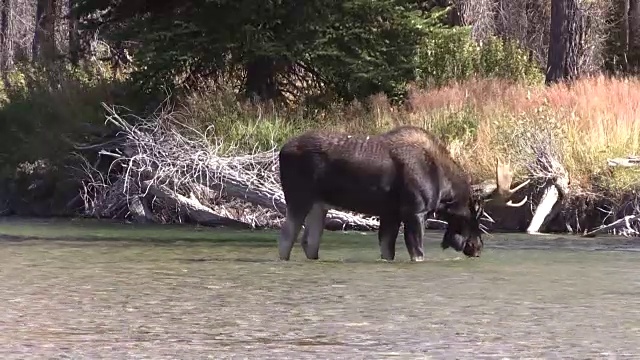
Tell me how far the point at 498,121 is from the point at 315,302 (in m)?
9.96

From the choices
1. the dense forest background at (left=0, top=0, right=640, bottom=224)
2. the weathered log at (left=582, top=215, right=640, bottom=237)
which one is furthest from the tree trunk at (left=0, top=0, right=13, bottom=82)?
the weathered log at (left=582, top=215, right=640, bottom=237)

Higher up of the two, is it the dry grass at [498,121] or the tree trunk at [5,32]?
the tree trunk at [5,32]

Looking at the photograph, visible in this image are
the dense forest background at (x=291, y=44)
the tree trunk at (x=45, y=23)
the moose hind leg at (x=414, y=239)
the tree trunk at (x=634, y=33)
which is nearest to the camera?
the moose hind leg at (x=414, y=239)

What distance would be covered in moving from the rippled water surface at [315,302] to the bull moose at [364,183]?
0.32 m

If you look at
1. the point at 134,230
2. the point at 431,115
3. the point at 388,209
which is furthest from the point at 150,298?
the point at 431,115

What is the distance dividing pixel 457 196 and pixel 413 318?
17.9 ft

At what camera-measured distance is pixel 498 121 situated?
1892 cm

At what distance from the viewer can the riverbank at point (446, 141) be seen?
679 inches

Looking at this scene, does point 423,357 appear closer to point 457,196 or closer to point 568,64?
point 457,196

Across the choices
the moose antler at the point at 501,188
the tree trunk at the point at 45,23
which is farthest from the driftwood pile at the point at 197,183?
the tree trunk at the point at 45,23

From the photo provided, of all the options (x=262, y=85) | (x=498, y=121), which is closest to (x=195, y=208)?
(x=262, y=85)

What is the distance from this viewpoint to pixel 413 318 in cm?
862

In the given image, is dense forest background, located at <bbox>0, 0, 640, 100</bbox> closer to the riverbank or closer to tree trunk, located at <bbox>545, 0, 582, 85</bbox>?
tree trunk, located at <bbox>545, 0, 582, 85</bbox>

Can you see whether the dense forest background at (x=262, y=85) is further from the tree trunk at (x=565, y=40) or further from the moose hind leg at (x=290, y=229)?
the moose hind leg at (x=290, y=229)
